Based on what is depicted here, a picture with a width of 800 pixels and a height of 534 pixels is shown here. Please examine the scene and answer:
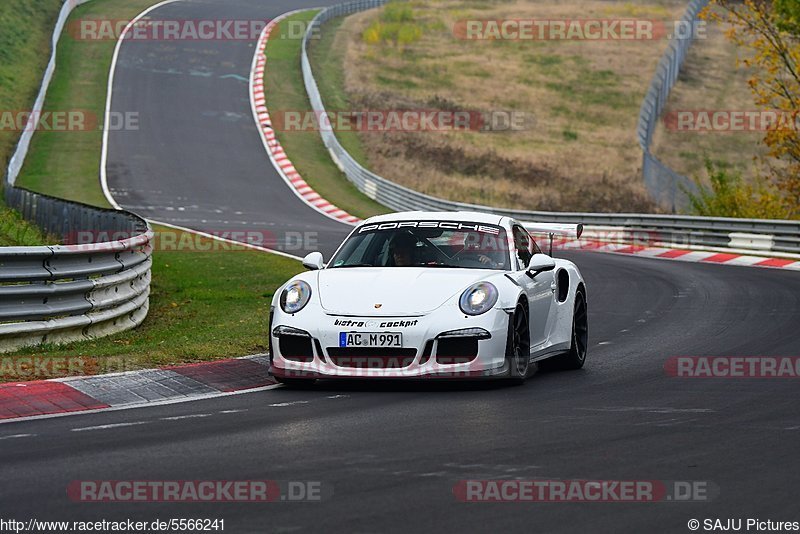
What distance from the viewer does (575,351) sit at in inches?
471

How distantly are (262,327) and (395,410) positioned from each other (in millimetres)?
5022

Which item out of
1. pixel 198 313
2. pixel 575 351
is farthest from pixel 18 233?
pixel 575 351

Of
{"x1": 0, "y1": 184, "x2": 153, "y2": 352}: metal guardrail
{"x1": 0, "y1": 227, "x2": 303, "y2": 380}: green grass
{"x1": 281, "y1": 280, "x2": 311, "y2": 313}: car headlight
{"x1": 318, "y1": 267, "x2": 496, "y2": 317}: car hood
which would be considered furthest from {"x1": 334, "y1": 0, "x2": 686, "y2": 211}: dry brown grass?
{"x1": 281, "y1": 280, "x2": 311, "y2": 313}: car headlight

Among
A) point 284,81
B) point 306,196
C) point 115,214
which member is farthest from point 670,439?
point 284,81

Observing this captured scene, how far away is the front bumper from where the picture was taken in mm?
9984

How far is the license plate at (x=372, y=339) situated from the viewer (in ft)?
32.7

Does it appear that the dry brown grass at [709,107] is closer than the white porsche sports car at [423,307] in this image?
No

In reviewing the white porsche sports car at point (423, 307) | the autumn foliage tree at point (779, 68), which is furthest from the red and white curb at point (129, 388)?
the autumn foliage tree at point (779, 68)

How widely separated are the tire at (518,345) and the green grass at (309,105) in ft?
84.5

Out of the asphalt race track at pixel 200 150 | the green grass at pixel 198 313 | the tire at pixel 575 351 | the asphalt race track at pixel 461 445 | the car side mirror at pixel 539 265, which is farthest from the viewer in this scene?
the asphalt race track at pixel 200 150

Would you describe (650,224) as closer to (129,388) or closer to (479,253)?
(479,253)

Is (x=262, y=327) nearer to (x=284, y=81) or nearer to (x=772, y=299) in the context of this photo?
(x=772, y=299)

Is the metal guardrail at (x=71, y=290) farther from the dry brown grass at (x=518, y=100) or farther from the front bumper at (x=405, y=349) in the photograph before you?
the dry brown grass at (x=518, y=100)

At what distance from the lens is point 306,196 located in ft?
128
